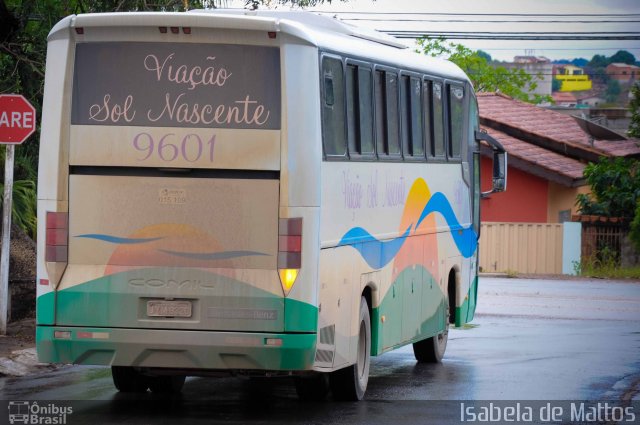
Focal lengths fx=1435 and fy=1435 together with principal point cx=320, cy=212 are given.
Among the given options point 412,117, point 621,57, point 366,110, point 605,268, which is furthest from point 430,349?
point 621,57

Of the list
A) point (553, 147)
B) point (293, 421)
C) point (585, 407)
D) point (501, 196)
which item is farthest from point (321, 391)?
point (553, 147)

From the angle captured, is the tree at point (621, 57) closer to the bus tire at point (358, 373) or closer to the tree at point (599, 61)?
the tree at point (599, 61)

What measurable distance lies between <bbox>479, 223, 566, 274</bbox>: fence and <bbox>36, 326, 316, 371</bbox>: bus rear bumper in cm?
3074

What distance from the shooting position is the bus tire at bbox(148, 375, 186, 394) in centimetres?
1359

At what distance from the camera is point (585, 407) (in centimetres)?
1307

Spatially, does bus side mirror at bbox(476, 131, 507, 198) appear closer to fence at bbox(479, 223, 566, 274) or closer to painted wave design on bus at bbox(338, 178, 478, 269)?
painted wave design on bus at bbox(338, 178, 478, 269)

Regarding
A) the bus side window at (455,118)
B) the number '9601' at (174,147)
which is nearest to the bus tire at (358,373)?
the number '9601' at (174,147)

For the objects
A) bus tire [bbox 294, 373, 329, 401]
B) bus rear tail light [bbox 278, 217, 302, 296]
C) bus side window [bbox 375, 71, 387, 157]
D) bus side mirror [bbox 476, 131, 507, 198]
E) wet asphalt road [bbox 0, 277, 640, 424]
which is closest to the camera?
bus rear tail light [bbox 278, 217, 302, 296]

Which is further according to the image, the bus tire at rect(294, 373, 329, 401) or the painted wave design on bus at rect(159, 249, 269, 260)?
the bus tire at rect(294, 373, 329, 401)

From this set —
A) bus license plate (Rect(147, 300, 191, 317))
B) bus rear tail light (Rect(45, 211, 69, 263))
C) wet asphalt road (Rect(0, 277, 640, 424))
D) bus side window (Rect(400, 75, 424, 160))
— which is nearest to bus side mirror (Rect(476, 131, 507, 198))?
wet asphalt road (Rect(0, 277, 640, 424))

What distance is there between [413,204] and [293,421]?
3.94 metres

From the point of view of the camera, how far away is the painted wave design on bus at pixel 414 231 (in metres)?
13.2

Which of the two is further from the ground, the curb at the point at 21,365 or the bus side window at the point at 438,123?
the bus side window at the point at 438,123

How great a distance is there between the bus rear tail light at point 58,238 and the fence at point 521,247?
30.9 metres
